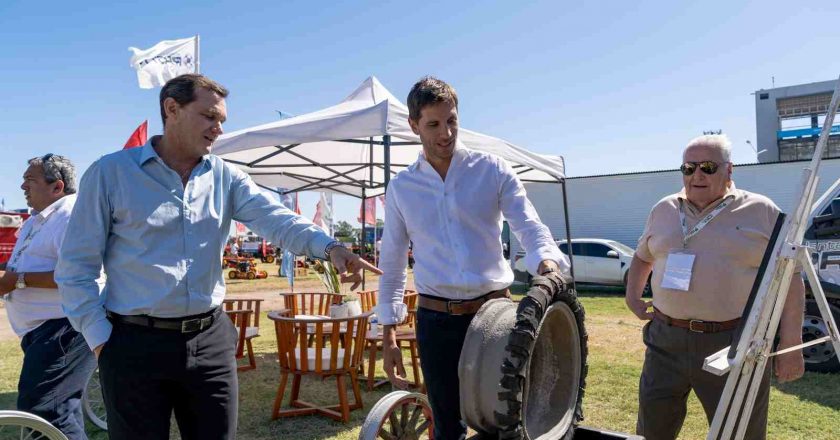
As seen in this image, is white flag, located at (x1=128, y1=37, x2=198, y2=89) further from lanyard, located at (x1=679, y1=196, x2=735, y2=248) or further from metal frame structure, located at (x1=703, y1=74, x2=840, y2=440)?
metal frame structure, located at (x1=703, y1=74, x2=840, y2=440)

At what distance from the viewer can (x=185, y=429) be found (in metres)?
2.10

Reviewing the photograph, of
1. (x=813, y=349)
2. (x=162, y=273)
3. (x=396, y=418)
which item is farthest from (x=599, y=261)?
(x=162, y=273)

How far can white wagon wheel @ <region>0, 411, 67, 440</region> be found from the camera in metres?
2.48

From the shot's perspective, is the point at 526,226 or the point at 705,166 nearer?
the point at 526,226

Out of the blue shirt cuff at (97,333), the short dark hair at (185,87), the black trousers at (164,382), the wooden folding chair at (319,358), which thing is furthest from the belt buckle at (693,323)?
the wooden folding chair at (319,358)

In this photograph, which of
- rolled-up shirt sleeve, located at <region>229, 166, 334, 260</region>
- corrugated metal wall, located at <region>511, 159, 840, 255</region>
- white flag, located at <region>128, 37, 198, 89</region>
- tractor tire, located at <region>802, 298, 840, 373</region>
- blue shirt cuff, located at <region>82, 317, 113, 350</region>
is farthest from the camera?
corrugated metal wall, located at <region>511, 159, 840, 255</region>

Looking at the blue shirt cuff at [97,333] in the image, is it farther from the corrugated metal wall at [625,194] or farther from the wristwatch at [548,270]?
the corrugated metal wall at [625,194]

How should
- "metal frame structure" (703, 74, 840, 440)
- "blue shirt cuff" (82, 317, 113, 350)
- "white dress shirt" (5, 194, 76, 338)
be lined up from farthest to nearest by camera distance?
"white dress shirt" (5, 194, 76, 338), "blue shirt cuff" (82, 317, 113, 350), "metal frame structure" (703, 74, 840, 440)

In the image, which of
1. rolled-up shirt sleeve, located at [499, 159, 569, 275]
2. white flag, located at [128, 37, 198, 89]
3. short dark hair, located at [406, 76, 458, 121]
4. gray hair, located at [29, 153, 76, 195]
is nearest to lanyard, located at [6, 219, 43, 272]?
gray hair, located at [29, 153, 76, 195]

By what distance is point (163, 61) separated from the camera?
914 cm

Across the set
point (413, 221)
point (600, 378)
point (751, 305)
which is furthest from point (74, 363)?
point (600, 378)

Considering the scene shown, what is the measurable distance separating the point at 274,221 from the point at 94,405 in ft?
12.4

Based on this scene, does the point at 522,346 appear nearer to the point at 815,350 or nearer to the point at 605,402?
the point at 605,402

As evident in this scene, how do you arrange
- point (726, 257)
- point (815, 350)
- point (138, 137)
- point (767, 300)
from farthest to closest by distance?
point (138, 137) → point (815, 350) → point (726, 257) → point (767, 300)
